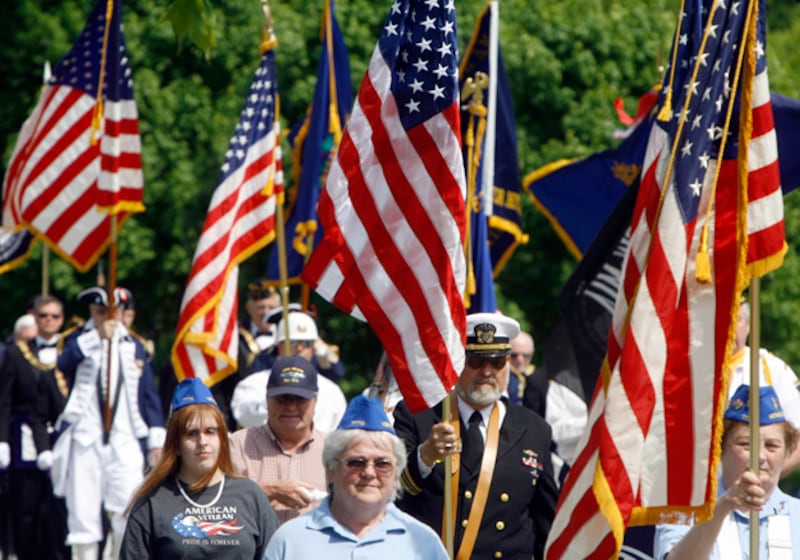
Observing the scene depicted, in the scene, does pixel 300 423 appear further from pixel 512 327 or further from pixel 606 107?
pixel 606 107

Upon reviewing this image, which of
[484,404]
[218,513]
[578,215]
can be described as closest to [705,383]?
[484,404]

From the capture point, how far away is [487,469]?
7.88 metres

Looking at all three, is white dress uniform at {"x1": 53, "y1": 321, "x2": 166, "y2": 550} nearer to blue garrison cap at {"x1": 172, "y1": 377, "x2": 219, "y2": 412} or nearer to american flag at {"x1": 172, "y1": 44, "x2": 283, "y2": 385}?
american flag at {"x1": 172, "y1": 44, "x2": 283, "y2": 385}

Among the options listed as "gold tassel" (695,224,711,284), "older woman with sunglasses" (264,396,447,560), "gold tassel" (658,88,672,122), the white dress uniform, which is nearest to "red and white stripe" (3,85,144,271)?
the white dress uniform

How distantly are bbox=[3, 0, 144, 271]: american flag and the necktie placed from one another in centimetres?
591

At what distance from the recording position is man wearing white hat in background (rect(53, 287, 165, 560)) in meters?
14.3

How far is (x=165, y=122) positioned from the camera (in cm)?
2153

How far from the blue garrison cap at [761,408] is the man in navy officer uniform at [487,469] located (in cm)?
122

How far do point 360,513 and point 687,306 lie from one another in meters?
1.43

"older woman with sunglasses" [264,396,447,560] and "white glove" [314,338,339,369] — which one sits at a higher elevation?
"white glove" [314,338,339,369]

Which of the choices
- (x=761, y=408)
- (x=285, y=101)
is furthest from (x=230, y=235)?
(x=285, y=101)

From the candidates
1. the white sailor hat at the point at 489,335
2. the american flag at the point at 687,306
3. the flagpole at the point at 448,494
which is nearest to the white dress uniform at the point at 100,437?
the white sailor hat at the point at 489,335

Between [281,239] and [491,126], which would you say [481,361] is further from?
[491,126]

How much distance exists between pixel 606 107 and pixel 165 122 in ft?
18.3
